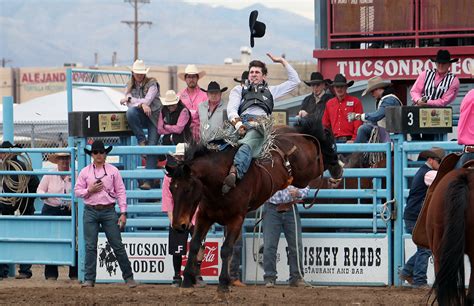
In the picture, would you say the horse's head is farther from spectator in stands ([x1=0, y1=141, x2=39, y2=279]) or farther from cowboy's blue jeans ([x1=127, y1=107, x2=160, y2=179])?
spectator in stands ([x1=0, y1=141, x2=39, y2=279])

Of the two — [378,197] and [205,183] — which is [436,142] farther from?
[205,183]

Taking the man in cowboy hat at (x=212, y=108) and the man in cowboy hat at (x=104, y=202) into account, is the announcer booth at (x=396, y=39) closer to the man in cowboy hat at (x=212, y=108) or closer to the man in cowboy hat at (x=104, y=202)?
the man in cowboy hat at (x=212, y=108)

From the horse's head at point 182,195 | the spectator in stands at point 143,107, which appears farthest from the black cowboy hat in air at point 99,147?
the horse's head at point 182,195

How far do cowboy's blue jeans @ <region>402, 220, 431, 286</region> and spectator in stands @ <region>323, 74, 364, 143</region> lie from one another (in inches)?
86.9

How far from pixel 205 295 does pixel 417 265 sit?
8.01 ft

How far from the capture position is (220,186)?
10688mm

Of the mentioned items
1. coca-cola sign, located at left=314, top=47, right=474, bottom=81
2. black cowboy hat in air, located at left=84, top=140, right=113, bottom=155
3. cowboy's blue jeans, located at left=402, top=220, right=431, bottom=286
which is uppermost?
coca-cola sign, located at left=314, top=47, right=474, bottom=81

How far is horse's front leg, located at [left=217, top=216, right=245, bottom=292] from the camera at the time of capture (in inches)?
414

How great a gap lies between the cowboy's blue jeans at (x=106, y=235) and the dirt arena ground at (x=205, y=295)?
9.6 inches

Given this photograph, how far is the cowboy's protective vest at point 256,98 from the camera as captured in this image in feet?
37.5

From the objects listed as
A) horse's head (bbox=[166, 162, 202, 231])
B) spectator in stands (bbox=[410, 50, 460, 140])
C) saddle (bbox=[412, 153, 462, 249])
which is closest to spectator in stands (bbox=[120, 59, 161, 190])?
Answer: horse's head (bbox=[166, 162, 202, 231])

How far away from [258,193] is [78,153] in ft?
9.98

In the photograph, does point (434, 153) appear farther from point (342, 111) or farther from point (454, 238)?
point (454, 238)

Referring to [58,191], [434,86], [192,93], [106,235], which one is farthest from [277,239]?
[58,191]
